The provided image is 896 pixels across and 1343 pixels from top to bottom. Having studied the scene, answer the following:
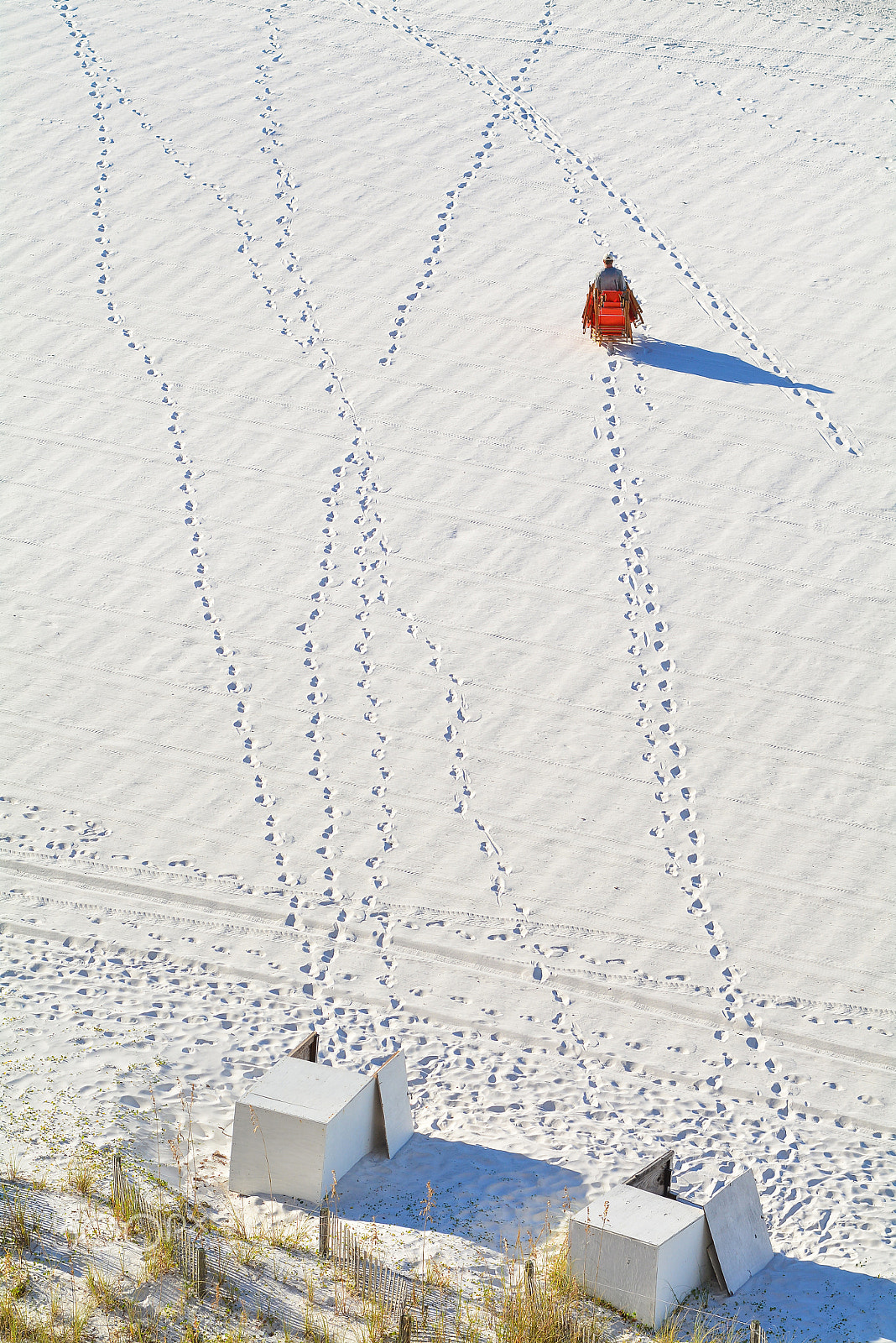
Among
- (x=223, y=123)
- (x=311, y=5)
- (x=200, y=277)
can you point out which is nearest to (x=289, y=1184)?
(x=200, y=277)

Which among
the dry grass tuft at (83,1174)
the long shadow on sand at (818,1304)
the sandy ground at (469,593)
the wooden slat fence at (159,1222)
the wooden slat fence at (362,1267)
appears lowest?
the long shadow on sand at (818,1304)

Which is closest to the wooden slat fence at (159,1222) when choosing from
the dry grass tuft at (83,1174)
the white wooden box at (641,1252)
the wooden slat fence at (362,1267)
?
the dry grass tuft at (83,1174)

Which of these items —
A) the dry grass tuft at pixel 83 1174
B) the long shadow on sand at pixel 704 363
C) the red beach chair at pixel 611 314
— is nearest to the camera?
the dry grass tuft at pixel 83 1174

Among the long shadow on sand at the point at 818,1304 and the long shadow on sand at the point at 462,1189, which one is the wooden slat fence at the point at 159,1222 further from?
the long shadow on sand at the point at 818,1304

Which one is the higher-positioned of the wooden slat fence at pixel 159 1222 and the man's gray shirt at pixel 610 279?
the man's gray shirt at pixel 610 279

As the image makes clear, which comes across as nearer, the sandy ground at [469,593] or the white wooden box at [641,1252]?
the white wooden box at [641,1252]

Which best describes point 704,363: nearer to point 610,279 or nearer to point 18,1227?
point 610,279
